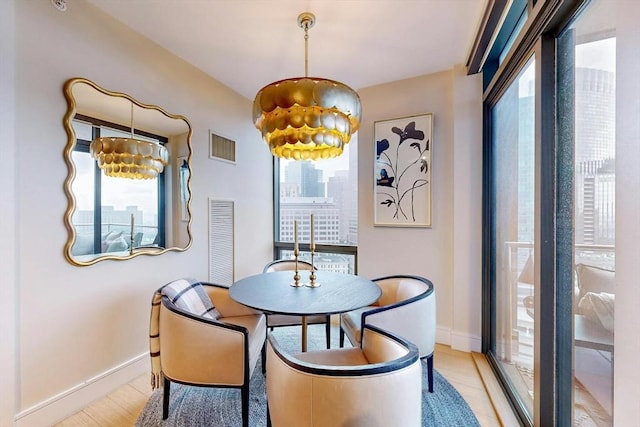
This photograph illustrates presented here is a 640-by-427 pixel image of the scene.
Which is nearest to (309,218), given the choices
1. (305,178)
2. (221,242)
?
(305,178)

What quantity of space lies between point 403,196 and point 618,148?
2.13m

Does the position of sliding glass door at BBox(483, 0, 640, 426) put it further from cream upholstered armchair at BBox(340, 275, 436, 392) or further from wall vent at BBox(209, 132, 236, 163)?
wall vent at BBox(209, 132, 236, 163)

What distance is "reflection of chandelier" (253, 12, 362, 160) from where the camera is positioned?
4.80 feet

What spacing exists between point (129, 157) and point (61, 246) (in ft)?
2.46

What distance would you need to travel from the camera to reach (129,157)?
2.13 m

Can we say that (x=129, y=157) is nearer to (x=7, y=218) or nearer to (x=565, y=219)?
(x=7, y=218)

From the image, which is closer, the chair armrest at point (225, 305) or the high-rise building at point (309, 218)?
the chair armrest at point (225, 305)

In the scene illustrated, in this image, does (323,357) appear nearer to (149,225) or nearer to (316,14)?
(149,225)

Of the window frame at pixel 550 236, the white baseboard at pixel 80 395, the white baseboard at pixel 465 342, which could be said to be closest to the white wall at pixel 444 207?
the white baseboard at pixel 465 342

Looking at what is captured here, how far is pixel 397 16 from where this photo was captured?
197 cm

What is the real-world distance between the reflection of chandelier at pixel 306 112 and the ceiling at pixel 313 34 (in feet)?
2.49

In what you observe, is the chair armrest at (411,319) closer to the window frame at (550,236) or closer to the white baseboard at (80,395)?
the window frame at (550,236)

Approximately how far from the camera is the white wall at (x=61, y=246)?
1.58m

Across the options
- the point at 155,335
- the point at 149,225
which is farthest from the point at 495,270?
the point at 149,225
